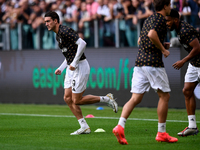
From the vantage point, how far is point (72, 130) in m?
8.45

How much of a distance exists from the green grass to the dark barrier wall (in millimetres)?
1003

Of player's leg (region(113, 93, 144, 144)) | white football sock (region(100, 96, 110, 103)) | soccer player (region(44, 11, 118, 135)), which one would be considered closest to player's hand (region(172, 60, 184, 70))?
player's leg (region(113, 93, 144, 144))

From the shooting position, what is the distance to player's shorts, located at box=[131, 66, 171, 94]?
6.39 metres

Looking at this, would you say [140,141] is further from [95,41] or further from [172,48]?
[95,41]

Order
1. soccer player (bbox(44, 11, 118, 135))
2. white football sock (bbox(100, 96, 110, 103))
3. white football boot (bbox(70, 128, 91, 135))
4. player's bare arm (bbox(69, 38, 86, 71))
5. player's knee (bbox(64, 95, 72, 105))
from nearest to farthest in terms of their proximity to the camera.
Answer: player's bare arm (bbox(69, 38, 86, 71)), soccer player (bbox(44, 11, 118, 135)), white football boot (bbox(70, 128, 91, 135)), player's knee (bbox(64, 95, 72, 105)), white football sock (bbox(100, 96, 110, 103))

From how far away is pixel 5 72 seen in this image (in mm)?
15805

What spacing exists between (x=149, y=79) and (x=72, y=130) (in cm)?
257

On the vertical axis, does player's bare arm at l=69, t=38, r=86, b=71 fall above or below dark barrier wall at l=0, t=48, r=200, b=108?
above

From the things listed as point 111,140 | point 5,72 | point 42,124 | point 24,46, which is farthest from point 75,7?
point 111,140

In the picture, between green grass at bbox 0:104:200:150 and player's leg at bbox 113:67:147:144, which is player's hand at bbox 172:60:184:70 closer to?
player's leg at bbox 113:67:147:144

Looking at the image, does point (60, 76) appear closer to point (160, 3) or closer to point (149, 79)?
point (149, 79)

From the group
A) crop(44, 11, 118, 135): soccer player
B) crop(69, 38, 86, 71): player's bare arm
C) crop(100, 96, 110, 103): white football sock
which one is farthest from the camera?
crop(100, 96, 110, 103): white football sock

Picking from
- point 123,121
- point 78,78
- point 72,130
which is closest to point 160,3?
point 123,121

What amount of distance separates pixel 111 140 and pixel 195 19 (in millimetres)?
6477
